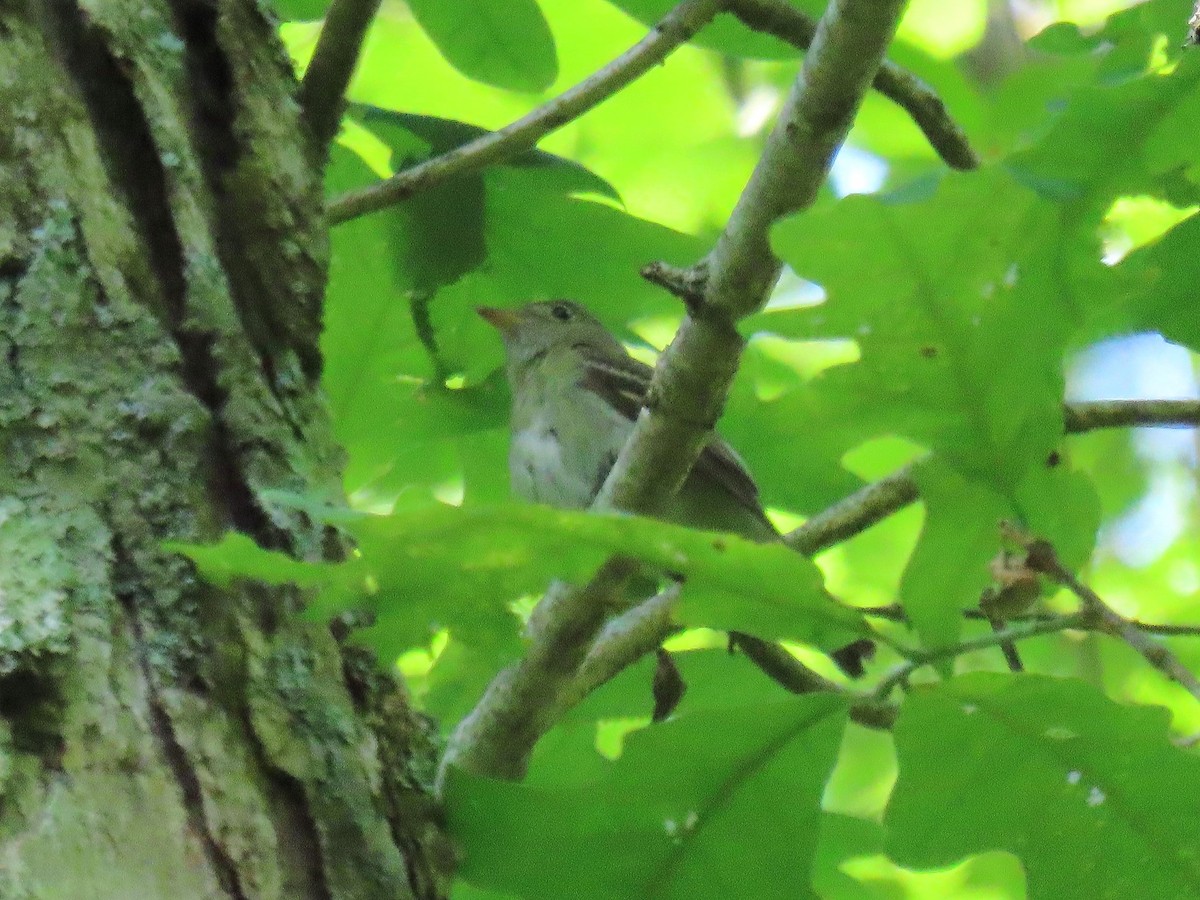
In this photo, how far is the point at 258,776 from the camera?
1317 millimetres

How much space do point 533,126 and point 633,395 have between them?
1.85 meters

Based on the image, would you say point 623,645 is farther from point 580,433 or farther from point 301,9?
point 580,433

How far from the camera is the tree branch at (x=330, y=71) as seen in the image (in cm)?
196

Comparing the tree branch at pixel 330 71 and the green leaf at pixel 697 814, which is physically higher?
the tree branch at pixel 330 71

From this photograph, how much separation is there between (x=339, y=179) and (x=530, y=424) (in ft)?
5.15

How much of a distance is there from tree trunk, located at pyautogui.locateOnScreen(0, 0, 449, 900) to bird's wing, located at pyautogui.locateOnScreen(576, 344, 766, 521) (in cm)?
186

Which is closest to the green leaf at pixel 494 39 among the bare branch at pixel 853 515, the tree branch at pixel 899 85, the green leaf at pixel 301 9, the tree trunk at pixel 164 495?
the green leaf at pixel 301 9

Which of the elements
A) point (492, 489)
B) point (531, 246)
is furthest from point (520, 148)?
point (492, 489)

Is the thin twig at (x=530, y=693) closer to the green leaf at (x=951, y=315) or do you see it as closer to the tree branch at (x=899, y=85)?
the green leaf at (x=951, y=315)

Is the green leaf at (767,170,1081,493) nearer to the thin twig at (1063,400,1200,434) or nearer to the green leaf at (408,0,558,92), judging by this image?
the thin twig at (1063,400,1200,434)

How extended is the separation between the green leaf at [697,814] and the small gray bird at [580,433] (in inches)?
83.9

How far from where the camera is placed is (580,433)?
12.2 ft

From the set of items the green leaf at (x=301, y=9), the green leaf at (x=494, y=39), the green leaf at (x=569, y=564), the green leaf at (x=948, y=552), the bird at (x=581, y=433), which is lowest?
the green leaf at (x=569, y=564)

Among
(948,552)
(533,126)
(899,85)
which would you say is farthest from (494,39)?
(948,552)
